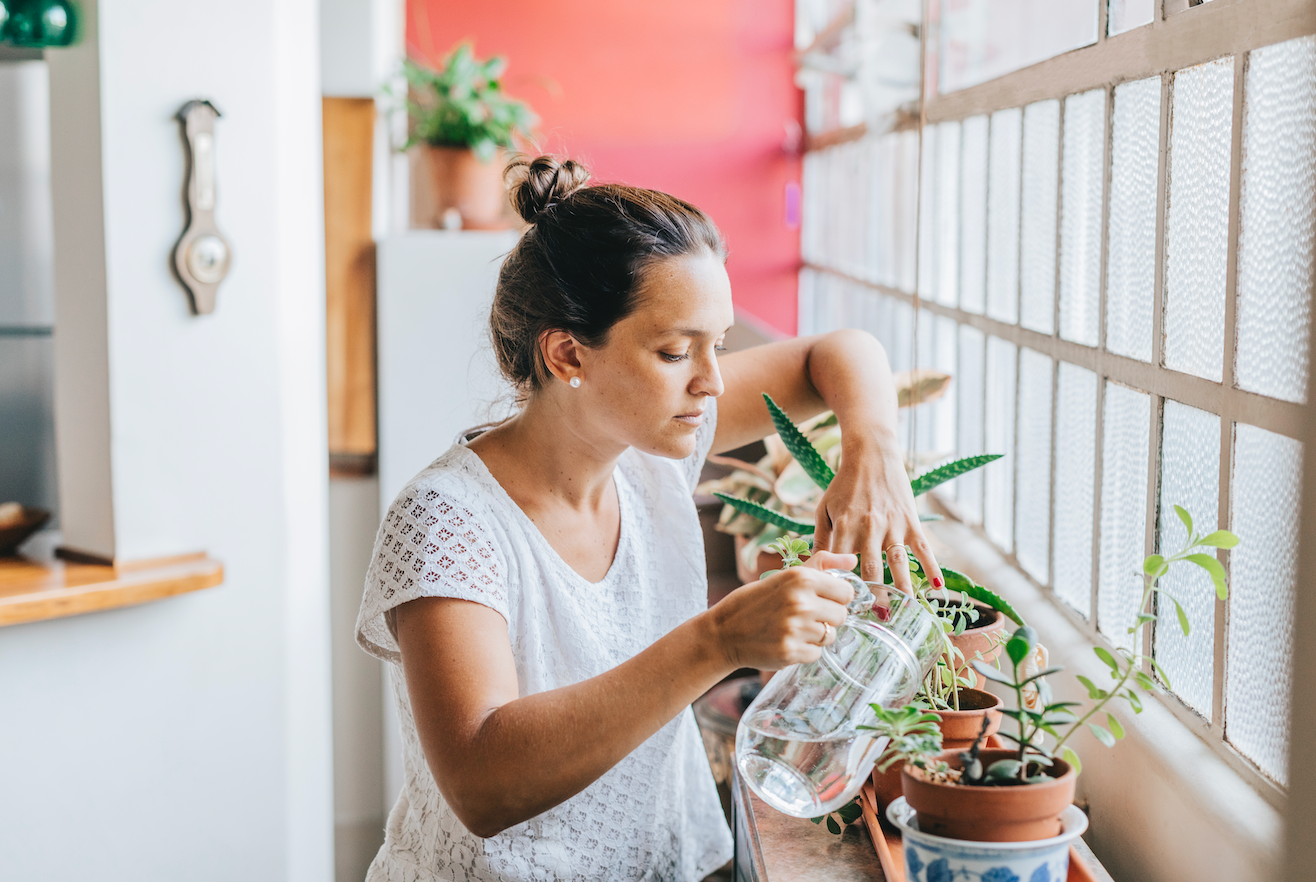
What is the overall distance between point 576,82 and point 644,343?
4.08m

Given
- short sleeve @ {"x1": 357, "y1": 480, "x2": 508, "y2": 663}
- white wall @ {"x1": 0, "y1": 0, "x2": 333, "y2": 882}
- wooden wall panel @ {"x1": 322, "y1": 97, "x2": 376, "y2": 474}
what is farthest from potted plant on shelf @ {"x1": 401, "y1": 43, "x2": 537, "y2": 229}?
short sleeve @ {"x1": 357, "y1": 480, "x2": 508, "y2": 663}

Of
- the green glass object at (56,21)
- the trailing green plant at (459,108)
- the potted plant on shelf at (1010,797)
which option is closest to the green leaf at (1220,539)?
the potted plant on shelf at (1010,797)

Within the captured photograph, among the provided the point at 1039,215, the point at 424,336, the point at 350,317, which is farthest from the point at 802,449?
the point at 350,317

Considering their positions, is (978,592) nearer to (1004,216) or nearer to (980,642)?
(980,642)

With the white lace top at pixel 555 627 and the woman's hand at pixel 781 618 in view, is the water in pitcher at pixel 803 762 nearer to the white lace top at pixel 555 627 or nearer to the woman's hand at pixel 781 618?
the woman's hand at pixel 781 618

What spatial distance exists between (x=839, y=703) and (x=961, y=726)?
135 mm

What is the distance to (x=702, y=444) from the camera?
4.70ft

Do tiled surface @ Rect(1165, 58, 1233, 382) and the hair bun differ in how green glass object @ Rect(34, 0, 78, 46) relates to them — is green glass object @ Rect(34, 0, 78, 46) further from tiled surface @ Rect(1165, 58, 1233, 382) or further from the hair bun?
tiled surface @ Rect(1165, 58, 1233, 382)

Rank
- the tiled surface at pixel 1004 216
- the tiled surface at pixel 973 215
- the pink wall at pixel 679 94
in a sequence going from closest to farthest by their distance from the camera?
the tiled surface at pixel 1004 216 → the tiled surface at pixel 973 215 → the pink wall at pixel 679 94

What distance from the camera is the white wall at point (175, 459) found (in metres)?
1.82

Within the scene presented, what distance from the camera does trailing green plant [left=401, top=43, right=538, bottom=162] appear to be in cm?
288

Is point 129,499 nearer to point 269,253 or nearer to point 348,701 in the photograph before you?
point 269,253

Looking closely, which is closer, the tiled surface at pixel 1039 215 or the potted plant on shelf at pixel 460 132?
the tiled surface at pixel 1039 215

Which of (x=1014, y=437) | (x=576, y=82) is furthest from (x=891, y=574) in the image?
(x=576, y=82)
